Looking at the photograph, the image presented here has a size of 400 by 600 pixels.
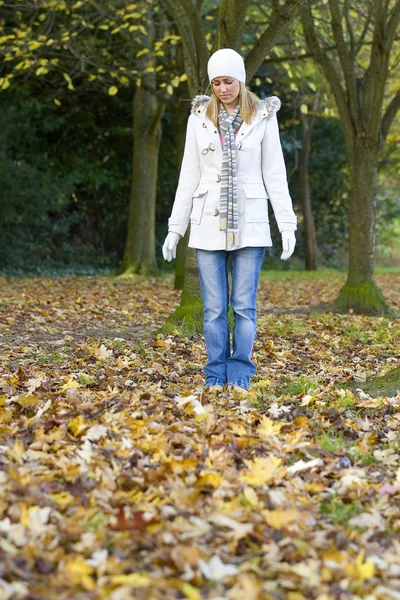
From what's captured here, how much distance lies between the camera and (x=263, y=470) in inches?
152

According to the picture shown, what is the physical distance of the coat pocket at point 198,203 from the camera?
5.57m

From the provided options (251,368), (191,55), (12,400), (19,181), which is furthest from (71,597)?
(19,181)

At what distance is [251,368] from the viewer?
5805mm

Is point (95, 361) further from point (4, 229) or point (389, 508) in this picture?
point (4, 229)

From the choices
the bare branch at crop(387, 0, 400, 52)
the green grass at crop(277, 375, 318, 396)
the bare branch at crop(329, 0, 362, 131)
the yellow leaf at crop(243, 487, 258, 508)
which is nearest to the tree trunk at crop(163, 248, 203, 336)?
the green grass at crop(277, 375, 318, 396)

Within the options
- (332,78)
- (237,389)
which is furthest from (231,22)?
(237,389)

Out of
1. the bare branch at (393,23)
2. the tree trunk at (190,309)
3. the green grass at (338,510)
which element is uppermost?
the bare branch at (393,23)

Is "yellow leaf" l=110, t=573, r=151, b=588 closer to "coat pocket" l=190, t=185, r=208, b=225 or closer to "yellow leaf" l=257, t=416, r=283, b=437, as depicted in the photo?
"yellow leaf" l=257, t=416, r=283, b=437

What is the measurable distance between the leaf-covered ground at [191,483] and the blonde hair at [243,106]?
72.3 inches

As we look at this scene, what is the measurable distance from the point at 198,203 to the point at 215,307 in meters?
0.71

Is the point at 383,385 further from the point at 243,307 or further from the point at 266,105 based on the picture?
the point at 266,105

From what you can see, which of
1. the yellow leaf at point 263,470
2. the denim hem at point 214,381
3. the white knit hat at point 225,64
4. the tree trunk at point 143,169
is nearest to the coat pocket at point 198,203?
the white knit hat at point 225,64

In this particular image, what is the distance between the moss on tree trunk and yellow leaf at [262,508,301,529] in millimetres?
2610

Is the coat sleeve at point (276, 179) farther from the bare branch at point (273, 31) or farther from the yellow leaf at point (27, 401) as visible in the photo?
the bare branch at point (273, 31)
